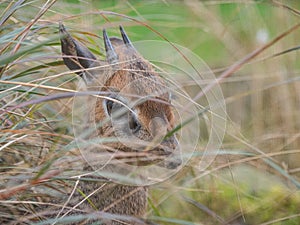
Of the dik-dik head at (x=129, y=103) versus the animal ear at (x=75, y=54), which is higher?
the animal ear at (x=75, y=54)

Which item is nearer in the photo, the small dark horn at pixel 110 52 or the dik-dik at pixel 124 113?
the dik-dik at pixel 124 113

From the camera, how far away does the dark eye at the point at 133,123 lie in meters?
2.59

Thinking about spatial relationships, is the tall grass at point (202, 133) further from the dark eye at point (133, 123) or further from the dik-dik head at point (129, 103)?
the dark eye at point (133, 123)

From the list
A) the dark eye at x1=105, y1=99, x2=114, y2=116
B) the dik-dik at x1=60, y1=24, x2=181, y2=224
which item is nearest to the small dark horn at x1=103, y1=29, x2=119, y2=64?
the dik-dik at x1=60, y1=24, x2=181, y2=224

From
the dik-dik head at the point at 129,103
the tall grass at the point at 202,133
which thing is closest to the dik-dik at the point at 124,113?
the dik-dik head at the point at 129,103

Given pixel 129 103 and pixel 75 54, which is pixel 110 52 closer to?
pixel 75 54

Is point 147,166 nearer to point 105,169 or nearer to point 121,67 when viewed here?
point 105,169

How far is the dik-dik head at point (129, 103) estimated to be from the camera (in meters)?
2.56

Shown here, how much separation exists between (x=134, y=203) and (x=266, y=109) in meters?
1.43

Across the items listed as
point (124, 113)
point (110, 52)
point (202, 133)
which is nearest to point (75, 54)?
point (110, 52)

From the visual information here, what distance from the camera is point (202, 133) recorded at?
403cm

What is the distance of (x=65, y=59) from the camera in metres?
2.79

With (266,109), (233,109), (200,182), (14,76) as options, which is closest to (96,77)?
(14,76)

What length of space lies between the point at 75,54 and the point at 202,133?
4.54ft
